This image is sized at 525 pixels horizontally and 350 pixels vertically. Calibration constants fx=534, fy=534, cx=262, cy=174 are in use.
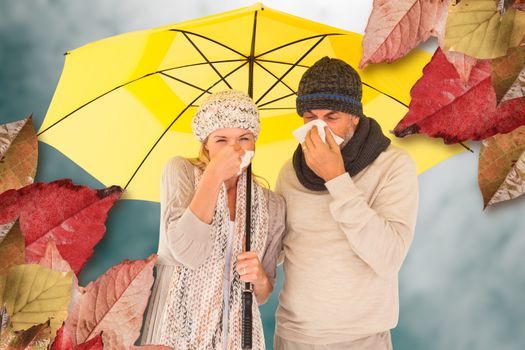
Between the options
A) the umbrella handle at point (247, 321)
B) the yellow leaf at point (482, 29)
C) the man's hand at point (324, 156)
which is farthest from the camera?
the umbrella handle at point (247, 321)

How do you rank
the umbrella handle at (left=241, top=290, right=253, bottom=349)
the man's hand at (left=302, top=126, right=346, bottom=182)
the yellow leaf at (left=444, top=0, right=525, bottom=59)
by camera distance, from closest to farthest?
the yellow leaf at (left=444, top=0, right=525, bottom=59)
the man's hand at (left=302, top=126, right=346, bottom=182)
the umbrella handle at (left=241, top=290, right=253, bottom=349)

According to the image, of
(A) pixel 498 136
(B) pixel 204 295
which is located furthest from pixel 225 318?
(A) pixel 498 136

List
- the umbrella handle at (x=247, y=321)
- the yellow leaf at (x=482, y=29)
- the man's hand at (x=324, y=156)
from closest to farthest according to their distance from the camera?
the yellow leaf at (x=482, y=29)
the man's hand at (x=324, y=156)
the umbrella handle at (x=247, y=321)

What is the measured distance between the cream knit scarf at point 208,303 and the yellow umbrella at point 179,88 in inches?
7.0

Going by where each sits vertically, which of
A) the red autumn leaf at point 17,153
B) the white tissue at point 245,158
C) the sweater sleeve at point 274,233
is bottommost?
the red autumn leaf at point 17,153

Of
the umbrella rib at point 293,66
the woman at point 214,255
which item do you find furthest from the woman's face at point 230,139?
the umbrella rib at point 293,66

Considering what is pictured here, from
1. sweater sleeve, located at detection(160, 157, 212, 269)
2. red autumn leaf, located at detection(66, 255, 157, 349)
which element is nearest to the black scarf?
sweater sleeve, located at detection(160, 157, 212, 269)

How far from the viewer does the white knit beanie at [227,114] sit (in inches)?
38.8

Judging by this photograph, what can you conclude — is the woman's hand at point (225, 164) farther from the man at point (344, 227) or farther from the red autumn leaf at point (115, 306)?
the red autumn leaf at point (115, 306)

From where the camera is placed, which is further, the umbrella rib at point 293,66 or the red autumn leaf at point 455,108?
the umbrella rib at point 293,66

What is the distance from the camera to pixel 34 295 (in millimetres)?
500

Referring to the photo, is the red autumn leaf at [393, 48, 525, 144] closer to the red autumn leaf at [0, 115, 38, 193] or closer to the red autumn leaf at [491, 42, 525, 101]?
the red autumn leaf at [491, 42, 525, 101]

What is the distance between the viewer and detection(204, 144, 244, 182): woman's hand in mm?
875

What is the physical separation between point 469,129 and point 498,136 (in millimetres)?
47
